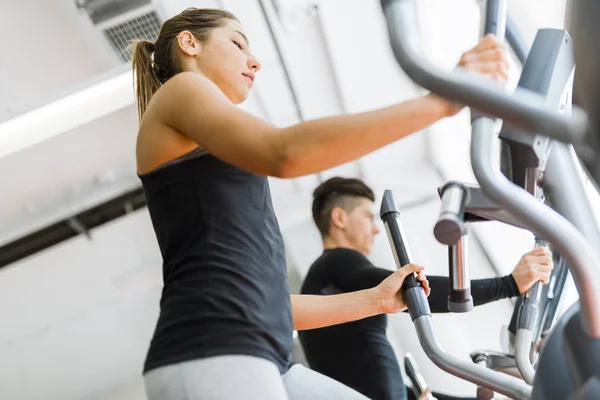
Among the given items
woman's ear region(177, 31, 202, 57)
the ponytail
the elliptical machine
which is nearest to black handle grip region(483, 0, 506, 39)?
the elliptical machine

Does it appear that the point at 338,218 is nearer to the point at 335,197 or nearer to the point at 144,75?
the point at 335,197

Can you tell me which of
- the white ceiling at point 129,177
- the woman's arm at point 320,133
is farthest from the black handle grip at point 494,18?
the white ceiling at point 129,177

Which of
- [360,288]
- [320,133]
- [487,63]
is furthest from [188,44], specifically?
[360,288]

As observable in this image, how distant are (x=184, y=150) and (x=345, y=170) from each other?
144 inches

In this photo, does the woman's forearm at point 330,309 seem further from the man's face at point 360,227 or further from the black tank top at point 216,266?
the man's face at point 360,227

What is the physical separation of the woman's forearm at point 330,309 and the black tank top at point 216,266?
24cm

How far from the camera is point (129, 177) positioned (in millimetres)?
4387

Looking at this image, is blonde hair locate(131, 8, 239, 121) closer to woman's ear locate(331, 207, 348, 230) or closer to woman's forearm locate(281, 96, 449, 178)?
woman's forearm locate(281, 96, 449, 178)

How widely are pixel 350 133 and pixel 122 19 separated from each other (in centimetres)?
241

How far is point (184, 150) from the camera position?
125cm

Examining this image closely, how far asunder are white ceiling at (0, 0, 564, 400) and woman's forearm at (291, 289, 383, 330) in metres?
1.57

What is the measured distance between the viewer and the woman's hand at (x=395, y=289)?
1574mm

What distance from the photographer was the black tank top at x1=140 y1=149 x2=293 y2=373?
1.14 meters

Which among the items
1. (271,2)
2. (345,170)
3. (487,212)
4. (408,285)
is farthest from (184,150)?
(345,170)
